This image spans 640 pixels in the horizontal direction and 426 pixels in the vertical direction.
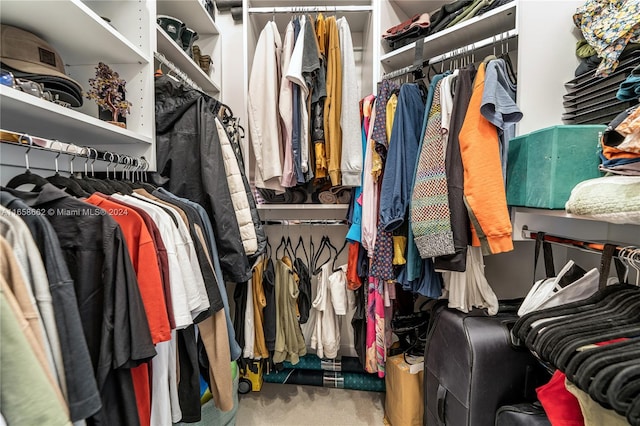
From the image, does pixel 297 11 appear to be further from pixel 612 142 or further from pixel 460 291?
pixel 460 291

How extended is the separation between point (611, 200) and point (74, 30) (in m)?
1.52

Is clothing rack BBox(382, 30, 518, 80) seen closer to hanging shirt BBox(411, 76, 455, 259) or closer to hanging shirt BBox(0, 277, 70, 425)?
hanging shirt BBox(411, 76, 455, 259)

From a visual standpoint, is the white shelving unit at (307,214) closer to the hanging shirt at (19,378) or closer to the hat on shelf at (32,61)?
the hat on shelf at (32,61)

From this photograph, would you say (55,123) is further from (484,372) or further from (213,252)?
(484,372)

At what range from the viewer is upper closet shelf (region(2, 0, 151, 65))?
2.48 feet

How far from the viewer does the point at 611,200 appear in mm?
699

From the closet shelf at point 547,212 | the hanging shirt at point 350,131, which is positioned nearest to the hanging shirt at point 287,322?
the hanging shirt at point 350,131

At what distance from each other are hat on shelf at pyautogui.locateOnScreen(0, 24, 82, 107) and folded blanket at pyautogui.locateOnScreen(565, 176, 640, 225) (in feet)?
4.76

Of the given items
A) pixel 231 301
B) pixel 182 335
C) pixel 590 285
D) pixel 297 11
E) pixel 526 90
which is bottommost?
pixel 231 301

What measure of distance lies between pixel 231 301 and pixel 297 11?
5.51 feet

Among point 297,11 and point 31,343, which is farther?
point 297,11

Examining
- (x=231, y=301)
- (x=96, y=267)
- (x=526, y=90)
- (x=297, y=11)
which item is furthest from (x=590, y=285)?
(x=297, y=11)

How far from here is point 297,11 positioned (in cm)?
160

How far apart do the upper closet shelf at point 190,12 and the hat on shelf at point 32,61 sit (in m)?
0.85
